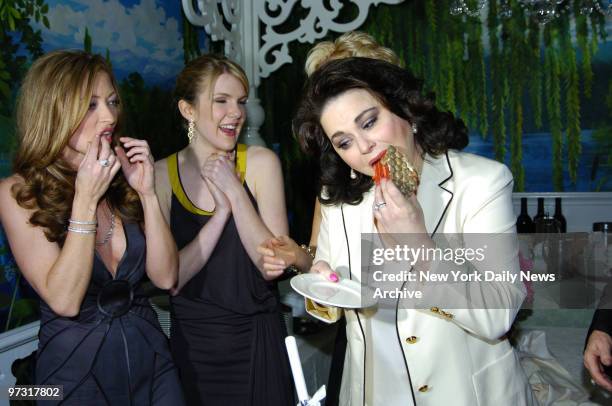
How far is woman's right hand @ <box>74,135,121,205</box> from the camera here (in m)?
1.29

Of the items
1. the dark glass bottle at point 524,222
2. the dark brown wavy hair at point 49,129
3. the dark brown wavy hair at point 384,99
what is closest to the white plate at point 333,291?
the dark brown wavy hair at point 384,99

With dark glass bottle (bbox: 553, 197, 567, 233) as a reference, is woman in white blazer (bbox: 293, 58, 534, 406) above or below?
above

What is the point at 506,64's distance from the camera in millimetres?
3727

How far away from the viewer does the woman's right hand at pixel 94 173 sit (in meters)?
1.29

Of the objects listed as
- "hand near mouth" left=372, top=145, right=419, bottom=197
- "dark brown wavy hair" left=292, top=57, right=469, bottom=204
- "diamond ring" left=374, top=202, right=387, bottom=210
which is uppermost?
"dark brown wavy hair" left=292, top=57, right=469, bottom=204

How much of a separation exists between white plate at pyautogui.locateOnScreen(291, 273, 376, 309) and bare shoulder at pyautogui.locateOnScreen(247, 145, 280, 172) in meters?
0.71

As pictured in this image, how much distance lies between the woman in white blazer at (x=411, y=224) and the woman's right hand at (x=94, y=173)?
1.54ft

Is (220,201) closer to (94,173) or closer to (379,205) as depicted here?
(94,173)

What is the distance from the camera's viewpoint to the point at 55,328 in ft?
4.29

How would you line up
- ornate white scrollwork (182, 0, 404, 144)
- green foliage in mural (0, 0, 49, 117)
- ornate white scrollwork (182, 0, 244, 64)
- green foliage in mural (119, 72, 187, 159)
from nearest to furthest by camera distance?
green foliage in mural (0, 0, 49, 117), green foliage in mural (119, 72, 187, 159), ornate white scrollwork (182, 0, 244, 64), ornate white scrollwork (182, 0, 404, 144)

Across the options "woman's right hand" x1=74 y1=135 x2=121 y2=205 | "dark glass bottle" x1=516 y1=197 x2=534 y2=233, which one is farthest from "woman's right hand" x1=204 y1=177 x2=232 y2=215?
"dark glass bottle" x1=516 y1=197 x2=534 y2=233

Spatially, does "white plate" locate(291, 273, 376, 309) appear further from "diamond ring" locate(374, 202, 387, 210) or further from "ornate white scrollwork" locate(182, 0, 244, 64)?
"ornate white scrollwork" locate(182, 0, 244, 64)

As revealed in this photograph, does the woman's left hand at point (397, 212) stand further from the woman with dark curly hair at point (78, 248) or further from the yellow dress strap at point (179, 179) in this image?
the yellow dress strap at point (179, 179)

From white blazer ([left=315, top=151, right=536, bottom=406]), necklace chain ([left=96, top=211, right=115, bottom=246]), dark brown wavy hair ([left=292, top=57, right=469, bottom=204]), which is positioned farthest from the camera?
necklace chain ([left=96, top=211, right=115, bottom=246])
